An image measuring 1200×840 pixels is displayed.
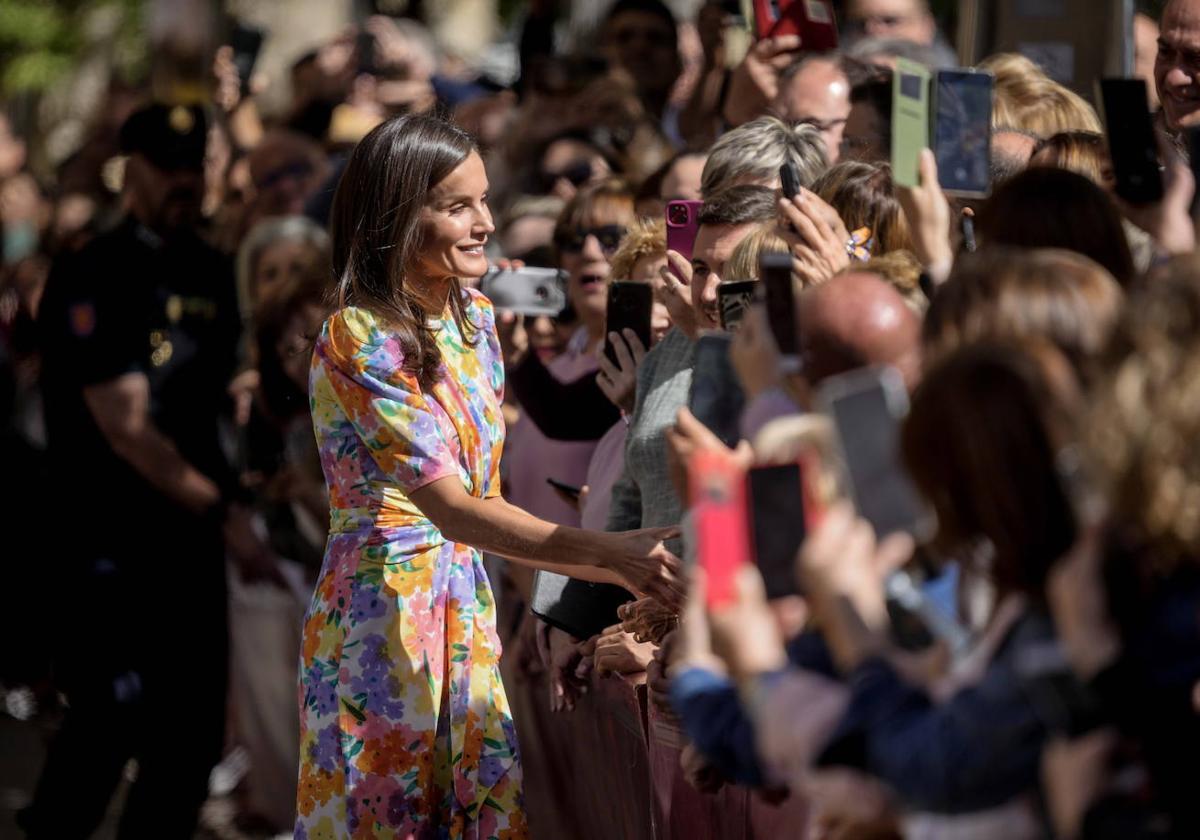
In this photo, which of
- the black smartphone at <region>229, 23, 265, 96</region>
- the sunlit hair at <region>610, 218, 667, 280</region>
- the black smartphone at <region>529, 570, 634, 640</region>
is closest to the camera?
the black smartphone at <region>529, 570, 634, 640</region>

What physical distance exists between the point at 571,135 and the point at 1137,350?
481cm

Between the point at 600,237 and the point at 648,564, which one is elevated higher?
the point at 600,237

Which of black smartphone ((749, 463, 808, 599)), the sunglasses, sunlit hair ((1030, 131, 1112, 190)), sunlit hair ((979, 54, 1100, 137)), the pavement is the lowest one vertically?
the pavement

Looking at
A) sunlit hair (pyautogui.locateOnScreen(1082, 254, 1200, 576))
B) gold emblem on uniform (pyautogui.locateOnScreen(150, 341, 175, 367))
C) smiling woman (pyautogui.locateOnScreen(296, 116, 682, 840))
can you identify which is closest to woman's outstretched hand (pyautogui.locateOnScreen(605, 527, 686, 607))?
smiling woman (pyautogui.locateOnScreen(296, 116, 682, 840))

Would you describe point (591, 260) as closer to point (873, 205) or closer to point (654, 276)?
point (654, 276)

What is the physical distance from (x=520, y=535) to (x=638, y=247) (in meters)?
1.18

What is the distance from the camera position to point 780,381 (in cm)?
249

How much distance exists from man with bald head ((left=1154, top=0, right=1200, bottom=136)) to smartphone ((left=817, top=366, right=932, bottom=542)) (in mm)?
2282

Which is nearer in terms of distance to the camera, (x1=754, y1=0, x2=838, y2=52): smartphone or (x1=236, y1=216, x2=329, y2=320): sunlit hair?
(x1=754, y1=0, x2=838, y2=52): smartphone

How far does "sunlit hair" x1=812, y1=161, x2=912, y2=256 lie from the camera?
372 cm

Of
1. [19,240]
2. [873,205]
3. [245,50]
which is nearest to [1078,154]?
[873,205]

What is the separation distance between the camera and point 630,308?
13.7 feet

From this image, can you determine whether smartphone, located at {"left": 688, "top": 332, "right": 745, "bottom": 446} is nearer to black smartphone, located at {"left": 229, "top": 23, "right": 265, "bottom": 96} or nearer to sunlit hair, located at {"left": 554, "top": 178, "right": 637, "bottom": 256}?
sunlit hair, located at {"left": 554, "top": 178, "right": 637, "bottom": 256}

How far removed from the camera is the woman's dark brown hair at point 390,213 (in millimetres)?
3785
